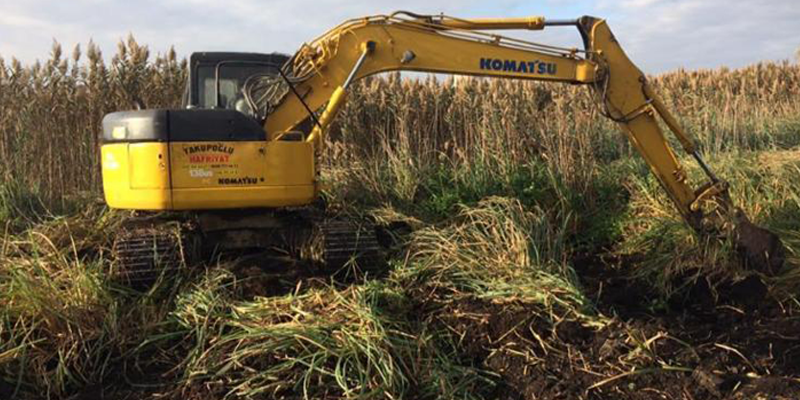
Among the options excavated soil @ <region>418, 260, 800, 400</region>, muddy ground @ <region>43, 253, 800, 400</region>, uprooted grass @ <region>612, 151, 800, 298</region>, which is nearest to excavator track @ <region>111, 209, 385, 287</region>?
muddy ground @ <region>43, 253, 800, 400</region>

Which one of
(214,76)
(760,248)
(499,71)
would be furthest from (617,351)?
(214,76)

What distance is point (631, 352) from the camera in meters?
3.53

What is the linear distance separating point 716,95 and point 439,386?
32.9ft

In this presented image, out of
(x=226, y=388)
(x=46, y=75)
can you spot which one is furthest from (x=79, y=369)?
(x=46, y=75)

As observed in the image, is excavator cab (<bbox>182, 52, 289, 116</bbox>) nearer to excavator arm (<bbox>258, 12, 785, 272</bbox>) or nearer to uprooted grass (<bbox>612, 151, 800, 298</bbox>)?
excavator arm (<bbox>258, 12, 785, 272</bbox>)

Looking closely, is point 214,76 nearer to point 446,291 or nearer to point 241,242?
point 241,242

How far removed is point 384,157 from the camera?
860cm

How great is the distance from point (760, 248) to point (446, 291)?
2.52 m

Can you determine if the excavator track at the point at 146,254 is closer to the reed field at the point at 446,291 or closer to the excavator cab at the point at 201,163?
the reed field at the point at 446,291

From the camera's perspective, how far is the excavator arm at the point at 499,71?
512 cm

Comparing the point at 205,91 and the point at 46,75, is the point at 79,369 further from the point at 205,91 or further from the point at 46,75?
the point at 46,75

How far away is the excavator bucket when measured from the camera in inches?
199

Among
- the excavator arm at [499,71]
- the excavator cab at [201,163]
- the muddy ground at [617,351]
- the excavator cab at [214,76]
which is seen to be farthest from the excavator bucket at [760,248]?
the excavator cab at [214,76]

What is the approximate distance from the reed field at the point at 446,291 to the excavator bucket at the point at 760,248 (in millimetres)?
89
